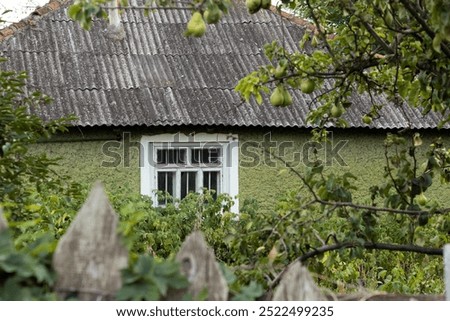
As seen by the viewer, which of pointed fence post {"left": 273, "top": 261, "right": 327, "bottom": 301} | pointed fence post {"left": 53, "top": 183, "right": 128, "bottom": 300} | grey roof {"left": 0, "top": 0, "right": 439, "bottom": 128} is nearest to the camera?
pointed fence post {"left": 53, "top": 183, "right": 128, "bottom": 300}

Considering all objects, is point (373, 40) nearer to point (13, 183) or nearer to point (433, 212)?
point (433, 212)

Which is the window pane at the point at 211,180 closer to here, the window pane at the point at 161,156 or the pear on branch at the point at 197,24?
the window pane at the point at 161,156

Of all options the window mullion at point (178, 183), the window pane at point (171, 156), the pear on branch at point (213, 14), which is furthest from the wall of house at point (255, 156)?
the pear on branch at point (213, 14)

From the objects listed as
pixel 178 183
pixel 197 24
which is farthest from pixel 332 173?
pixel 178 183

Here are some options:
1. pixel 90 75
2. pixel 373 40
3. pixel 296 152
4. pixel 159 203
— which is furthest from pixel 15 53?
pixel 373 40

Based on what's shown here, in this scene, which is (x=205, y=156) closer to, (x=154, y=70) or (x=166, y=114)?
(x=166, y=114)

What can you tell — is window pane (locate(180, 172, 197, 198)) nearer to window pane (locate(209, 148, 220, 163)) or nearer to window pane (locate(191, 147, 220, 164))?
window pane (locate(191, 147, 220, 164))

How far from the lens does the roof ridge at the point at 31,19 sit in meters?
12.9

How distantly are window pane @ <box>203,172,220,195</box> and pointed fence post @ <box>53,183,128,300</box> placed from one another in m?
10.6

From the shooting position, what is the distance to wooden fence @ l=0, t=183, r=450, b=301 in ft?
5.53

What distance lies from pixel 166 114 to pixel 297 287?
994 cm

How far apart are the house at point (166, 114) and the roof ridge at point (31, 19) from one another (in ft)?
0.06

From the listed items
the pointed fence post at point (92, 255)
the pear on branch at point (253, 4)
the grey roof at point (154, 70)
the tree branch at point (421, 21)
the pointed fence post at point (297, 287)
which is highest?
the grey roof at point (154, 70)

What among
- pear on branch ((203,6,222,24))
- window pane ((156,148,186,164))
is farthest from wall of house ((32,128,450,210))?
pear on branch ((203,6,222,24))
